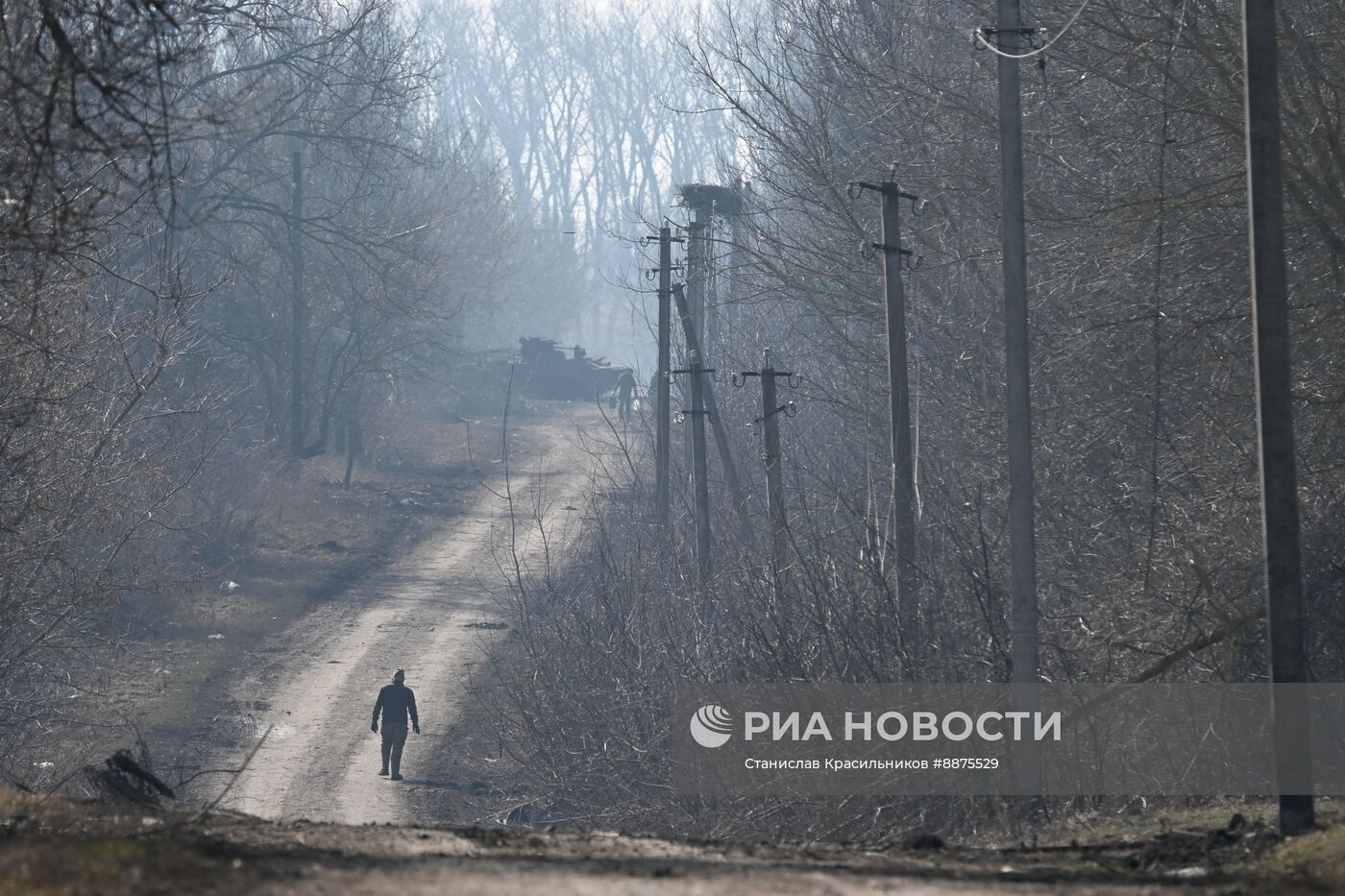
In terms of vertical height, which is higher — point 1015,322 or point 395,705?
point 1015,322

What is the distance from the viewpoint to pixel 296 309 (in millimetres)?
32562

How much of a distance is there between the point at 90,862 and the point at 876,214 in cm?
1778

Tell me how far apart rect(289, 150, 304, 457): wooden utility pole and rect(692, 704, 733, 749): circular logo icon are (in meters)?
20.0

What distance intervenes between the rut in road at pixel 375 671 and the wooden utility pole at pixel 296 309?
16.5ft

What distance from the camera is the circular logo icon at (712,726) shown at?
1263 cm

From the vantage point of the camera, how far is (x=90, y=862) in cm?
517

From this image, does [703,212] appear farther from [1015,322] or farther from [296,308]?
[1015,322]

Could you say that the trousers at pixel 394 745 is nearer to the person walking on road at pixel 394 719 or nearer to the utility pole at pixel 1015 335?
the person walking on road at pixel 394 719

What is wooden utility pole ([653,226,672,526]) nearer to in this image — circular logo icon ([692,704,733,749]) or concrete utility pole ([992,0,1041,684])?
circular logo icon ([692,704,733,749])

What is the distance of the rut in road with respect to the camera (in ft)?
48.9

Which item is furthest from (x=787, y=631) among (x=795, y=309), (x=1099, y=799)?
(x=795, y=309)

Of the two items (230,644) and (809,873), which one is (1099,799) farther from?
Answer: (230,644)
